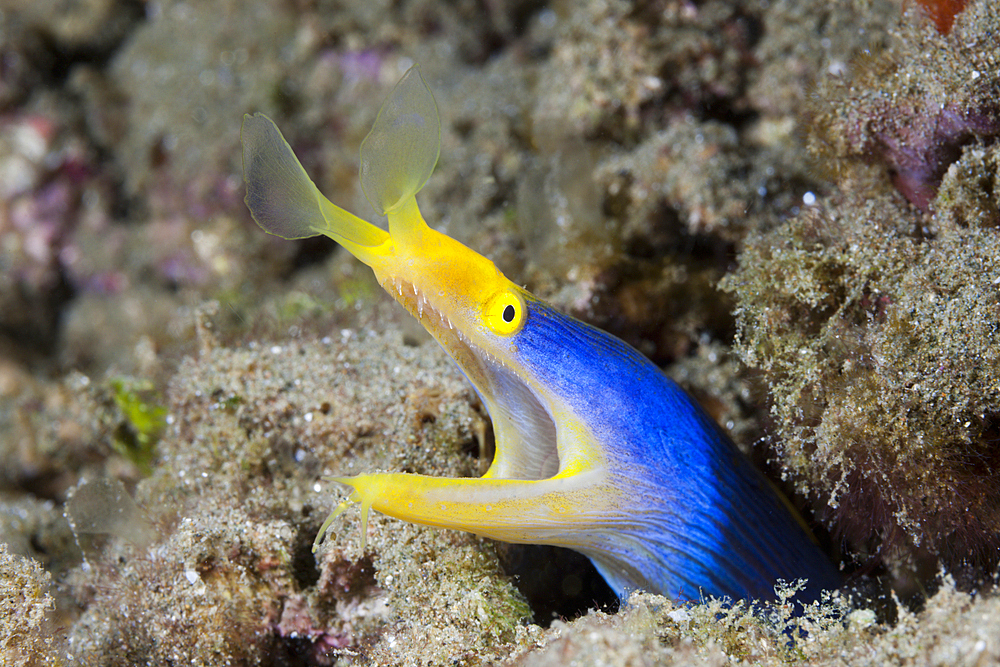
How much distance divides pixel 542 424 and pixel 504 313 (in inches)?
16.8

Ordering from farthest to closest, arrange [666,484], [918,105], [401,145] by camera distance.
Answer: [918,105], [666,484], [401,145]

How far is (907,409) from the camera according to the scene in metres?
1.64

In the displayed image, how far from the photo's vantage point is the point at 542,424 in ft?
6.03

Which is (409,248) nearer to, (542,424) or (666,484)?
(542,424)

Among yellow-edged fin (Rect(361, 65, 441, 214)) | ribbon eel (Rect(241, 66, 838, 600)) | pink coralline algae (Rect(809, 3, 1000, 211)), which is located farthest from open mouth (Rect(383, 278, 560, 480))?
pink coralline algae (Rect(809, 3, 1000, 211))

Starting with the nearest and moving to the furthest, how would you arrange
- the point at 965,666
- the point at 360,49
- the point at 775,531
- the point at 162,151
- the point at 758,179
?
the point at 965,666 → the point at 775,531 → the point at 758,179 → the point at 360,49 → the point at 162,151

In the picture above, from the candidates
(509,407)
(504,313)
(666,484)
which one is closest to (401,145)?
(504,313)

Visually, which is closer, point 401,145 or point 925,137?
point 401,145

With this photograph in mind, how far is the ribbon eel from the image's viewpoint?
5.12 feet

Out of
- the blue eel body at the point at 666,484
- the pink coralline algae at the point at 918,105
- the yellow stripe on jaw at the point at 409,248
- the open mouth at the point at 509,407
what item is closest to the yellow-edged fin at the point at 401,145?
the yellow stripe on jaw at the point at 409,248

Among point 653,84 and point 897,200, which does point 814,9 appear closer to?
point 653,84

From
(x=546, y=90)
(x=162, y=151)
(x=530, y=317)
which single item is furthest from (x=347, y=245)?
(x=162, y=151)

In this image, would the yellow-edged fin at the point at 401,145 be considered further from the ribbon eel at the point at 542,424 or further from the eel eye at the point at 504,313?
the eel eye at the point at 504,313

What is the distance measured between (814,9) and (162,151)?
507 cm
